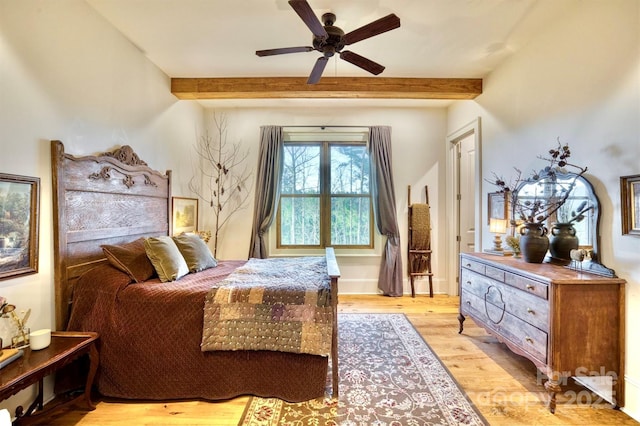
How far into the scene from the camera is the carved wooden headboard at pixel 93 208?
6.56ft

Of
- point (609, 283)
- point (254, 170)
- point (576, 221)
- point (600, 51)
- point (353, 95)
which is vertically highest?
point (353, 95)

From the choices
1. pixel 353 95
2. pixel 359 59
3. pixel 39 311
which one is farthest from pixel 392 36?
pixel 39 311

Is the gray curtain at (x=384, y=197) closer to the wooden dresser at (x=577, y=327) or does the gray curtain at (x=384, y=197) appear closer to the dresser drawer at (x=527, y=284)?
the dresser drawer at (x=527, y=284)

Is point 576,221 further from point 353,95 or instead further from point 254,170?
point 254,170

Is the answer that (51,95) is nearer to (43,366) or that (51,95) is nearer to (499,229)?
(43,366)

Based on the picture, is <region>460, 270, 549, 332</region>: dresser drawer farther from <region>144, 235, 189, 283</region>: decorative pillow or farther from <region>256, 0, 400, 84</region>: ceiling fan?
<region>144, 235, 189, 283</region>: decorative pillow

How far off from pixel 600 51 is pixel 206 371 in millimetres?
3621

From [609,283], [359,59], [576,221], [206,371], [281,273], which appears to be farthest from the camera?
[281,273]

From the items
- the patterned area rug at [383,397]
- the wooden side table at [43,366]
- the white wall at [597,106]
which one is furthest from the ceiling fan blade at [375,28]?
the wooden side table at [43,366]

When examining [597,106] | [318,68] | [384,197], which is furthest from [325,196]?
[597,106]

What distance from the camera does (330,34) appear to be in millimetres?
2133

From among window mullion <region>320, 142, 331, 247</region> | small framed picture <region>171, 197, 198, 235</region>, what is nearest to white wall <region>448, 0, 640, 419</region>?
window mullion <region>320, 142, 331, 247</region>

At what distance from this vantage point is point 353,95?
3.60m

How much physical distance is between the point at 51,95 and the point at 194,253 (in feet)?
5.24
